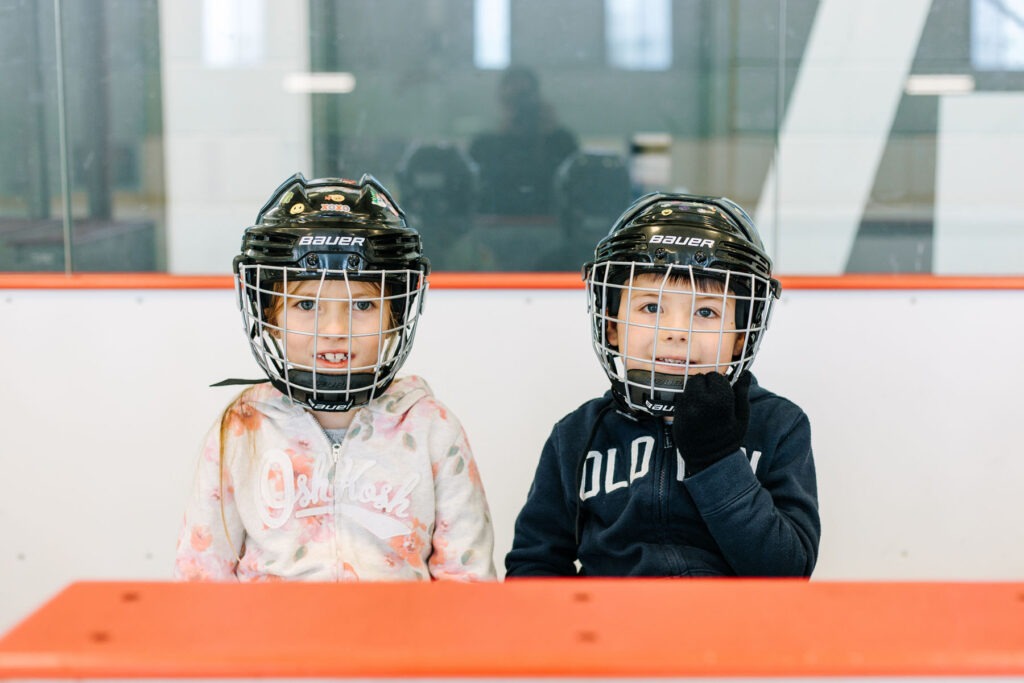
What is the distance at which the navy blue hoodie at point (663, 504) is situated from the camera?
4.60 ft

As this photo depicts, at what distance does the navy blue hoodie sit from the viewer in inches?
55.2

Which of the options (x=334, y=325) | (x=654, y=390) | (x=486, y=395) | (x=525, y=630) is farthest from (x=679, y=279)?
(x=486, y=395)

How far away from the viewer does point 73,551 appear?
2.43 metres

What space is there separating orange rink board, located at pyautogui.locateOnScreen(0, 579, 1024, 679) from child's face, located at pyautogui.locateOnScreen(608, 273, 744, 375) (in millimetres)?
695

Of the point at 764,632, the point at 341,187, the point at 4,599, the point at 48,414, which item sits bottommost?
the point at 4,599

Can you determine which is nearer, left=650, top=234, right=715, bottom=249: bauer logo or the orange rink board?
the orange rink board

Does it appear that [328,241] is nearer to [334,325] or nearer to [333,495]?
[334,325]

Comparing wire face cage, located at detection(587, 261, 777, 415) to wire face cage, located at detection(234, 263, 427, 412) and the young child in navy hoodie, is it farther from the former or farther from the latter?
wire face cage, located at detection(234, 263, 427, 412)

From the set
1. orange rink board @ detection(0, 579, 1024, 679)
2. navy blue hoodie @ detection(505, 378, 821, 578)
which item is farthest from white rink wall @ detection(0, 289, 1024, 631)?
orange rink board @ detection(0, 579, 1024, 679)

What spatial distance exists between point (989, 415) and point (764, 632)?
198 centimetres

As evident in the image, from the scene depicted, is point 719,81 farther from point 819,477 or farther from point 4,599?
point 4,599

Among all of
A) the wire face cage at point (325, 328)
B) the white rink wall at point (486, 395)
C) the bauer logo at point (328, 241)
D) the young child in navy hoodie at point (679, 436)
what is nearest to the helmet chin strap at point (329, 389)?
the wire face cage at point (325, 328)

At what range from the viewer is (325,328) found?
4.84ft

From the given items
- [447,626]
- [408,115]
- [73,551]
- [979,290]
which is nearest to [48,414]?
[73,551]
